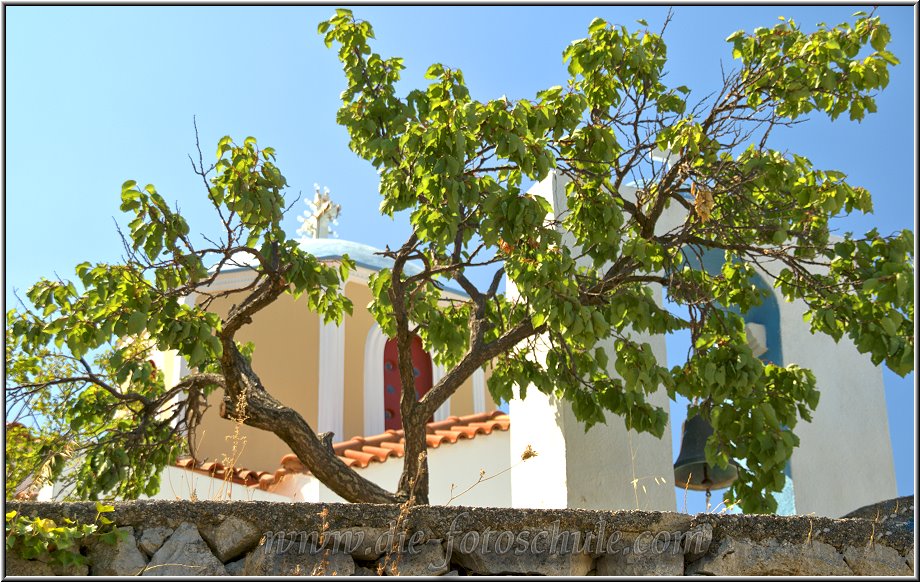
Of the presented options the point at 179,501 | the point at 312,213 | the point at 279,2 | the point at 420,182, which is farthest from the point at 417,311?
the point at 312,213

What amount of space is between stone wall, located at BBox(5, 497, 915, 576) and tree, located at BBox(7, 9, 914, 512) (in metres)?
1.47

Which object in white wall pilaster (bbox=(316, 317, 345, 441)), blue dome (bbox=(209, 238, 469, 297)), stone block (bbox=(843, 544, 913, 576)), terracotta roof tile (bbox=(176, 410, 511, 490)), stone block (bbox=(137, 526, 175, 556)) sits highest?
blue dome (bbox=(209, 238, 469, 297))

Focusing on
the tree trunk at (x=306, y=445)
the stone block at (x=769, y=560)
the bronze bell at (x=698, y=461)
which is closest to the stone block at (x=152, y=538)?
the stone block at (x=769, y=560)

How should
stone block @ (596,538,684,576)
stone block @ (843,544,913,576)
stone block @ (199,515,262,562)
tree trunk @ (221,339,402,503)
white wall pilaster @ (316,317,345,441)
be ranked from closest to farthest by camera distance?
stone block @ (199,515,262,562)
stone block @ (596,538,684,576)
stone block @ (843,544,913,576)
tree trunk @ (221,339,402,503)
white wall pilaster @ (316,317,345,441)

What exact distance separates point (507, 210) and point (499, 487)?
17.0 feet

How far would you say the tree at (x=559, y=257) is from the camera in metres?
5.22

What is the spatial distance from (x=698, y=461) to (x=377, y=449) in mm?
4120

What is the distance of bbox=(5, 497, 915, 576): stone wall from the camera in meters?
3.44

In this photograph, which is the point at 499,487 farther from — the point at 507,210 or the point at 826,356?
the point at 507,210

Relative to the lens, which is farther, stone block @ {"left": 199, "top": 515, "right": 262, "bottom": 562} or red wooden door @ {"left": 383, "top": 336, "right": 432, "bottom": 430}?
red wooden door @ {"left": 383, "top": 336, "right": 432, "bottom": 430}

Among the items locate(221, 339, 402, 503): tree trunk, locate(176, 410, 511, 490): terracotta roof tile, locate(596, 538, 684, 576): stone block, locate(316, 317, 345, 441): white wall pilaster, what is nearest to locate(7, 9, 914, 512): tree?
locate(221, 339, 402, 503): tree trunk

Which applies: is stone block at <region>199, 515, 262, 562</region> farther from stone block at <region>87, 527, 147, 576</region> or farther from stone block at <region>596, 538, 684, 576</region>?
stone block at <region>596, 538, 684, 576</region>

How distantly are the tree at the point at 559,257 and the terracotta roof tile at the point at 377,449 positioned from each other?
9.16 ft

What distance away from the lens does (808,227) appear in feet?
22.1
